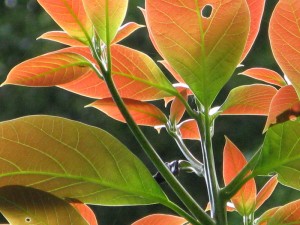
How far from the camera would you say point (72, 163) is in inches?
12.1

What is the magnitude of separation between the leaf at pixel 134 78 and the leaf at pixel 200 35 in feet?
0.13

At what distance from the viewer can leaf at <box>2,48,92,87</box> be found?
1.10ft

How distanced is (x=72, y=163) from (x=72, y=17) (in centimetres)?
8

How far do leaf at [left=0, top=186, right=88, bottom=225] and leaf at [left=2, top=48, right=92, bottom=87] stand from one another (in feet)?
0.22

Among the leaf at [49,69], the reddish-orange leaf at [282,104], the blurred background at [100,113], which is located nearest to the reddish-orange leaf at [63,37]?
the leaf at [49,69]

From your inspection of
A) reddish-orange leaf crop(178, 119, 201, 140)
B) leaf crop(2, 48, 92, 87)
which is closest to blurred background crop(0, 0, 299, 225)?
reddish-orange leaf crop(178, 119, 201, 140)

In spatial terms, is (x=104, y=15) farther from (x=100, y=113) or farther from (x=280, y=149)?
(x=100, y=113)

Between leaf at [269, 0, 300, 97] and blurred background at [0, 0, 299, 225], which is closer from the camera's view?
leaf at [269, 0, 300, 97]

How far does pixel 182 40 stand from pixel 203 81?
0.08 ft

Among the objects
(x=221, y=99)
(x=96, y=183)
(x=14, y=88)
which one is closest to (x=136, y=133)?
(x=96, y=183)

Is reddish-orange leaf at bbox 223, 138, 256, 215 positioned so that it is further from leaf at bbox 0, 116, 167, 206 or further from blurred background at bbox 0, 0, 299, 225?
blurred background at bbox 0, 0, 299, 225

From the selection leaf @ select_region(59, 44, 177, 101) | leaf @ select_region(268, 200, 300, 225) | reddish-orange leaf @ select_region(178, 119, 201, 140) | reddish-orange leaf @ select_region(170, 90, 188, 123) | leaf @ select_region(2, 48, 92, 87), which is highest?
leaf @ select_region(2, 48, 92, 87)

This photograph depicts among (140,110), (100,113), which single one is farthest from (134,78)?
(100,113)

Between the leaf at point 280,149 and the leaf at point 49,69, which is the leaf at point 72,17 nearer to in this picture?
the leaf at point 49,69
